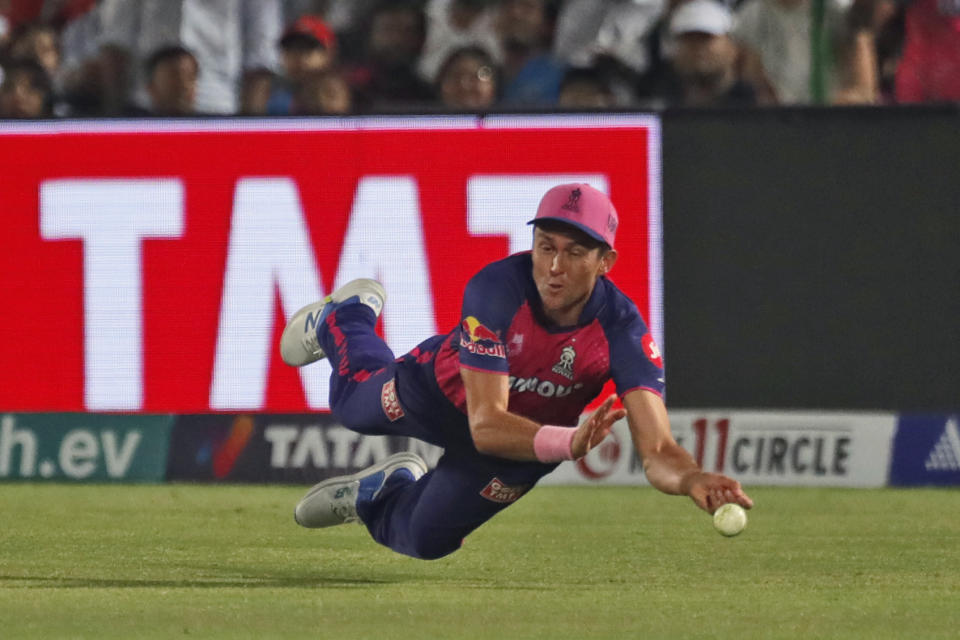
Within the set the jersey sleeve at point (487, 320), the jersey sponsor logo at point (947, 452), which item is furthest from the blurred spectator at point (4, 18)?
the jersey sleeve at point (487, 320)

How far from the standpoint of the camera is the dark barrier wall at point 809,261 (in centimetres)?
1132

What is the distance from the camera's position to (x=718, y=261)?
11414mm

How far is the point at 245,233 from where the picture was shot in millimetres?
11461

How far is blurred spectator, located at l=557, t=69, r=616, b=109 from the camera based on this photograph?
1195 cm

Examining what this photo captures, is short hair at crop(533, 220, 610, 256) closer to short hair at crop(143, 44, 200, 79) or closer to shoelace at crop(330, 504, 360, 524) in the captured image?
shoelace at crop(330, 504, 360, 524)

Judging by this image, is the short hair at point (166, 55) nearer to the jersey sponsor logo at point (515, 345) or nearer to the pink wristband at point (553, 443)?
the jersey sponsor logo at point (515, 345)

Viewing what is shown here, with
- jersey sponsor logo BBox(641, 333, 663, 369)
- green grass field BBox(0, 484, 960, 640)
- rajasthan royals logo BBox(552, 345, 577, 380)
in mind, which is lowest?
green grass field BBox(0, 484, 960, 640)

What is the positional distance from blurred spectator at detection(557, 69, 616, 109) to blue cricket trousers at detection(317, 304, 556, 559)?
360 centimetres

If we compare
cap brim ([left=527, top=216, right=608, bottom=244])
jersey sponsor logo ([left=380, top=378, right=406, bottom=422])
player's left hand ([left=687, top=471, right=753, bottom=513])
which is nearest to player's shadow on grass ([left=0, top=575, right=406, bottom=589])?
jersey sponsor logo ([left=380, top=378, right=406, bottom=422])

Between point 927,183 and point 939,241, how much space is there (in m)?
0.37

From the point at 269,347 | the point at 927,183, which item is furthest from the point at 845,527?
the point at 269,347

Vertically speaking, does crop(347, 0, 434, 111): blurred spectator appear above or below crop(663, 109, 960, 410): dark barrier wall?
above

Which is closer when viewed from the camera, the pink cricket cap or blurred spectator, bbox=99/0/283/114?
the pink cricket cap

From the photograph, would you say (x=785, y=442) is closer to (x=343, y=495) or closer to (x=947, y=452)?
(x=947, y=452)
